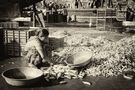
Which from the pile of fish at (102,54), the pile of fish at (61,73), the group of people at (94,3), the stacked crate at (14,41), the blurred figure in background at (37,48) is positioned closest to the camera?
the pile of fish at (61,73)

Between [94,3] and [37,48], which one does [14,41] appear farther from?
[94,3]

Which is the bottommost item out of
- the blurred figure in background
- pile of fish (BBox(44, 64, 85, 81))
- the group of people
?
pile of fish (BBox(44, 64, 85, 81))

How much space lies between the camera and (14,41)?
675cm

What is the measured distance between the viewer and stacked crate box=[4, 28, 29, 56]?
667 cm

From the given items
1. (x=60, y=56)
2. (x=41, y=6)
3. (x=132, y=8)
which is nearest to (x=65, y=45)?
(x=60, y=56)

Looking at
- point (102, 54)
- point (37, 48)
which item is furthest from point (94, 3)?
point (37, 48)

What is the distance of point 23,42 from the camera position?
22.0 feet

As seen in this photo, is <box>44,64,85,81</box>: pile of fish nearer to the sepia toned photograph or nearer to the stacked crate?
the sepia toned photograph

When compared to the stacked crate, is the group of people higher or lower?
higher

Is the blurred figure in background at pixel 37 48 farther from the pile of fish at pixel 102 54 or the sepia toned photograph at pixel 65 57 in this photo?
the pile of fish at pixel 102 54

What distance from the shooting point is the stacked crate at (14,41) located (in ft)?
21.9

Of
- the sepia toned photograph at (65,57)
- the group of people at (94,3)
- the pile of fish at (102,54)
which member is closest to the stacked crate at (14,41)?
the sepia toned photograph at (65,57)

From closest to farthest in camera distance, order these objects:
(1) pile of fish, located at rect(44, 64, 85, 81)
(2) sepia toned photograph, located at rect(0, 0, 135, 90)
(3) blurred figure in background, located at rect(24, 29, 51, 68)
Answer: (2) sepia toned photograph, located at rect(0, 0, 135, 90), (1) pile of fish, located at rect(44, 64, 85, 81), (3) blurred figure in background, located at rect(24, 29, 51, 68)

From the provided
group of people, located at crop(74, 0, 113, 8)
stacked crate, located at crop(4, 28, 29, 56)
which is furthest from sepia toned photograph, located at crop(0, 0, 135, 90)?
group of people, located at crop(74, 0, 113, 8)
